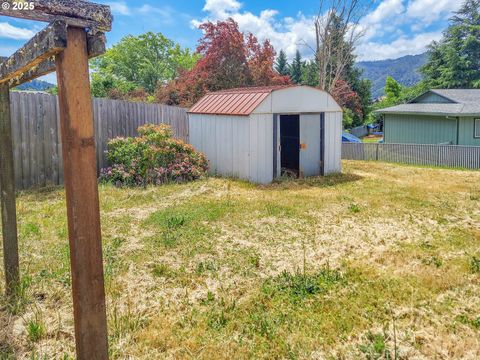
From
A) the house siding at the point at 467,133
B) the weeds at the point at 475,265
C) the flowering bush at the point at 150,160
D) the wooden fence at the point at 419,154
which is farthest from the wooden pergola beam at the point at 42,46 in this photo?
the house siding at the point at 467,133

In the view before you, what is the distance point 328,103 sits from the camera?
1089cm

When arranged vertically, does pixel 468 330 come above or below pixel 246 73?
below

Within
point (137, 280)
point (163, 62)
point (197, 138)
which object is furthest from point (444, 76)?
point (137, 280)

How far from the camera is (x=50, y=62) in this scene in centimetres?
259

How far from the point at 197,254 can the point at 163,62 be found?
3183 cm

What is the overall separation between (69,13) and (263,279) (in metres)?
3.12

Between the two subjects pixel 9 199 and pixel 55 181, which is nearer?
pixel 9 199

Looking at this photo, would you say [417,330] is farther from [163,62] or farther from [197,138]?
[163,62]

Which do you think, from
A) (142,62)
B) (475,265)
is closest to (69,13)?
(475,265)

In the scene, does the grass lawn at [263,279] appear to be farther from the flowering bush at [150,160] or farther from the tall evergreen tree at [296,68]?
the tall evergreen tree at [296,68]

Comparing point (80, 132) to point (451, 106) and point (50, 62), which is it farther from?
point (451, 106)

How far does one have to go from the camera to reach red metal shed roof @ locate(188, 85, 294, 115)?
9.50 meters

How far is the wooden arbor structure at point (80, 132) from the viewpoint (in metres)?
1.94

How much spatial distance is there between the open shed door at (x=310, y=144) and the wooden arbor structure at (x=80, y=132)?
8.77 metres
